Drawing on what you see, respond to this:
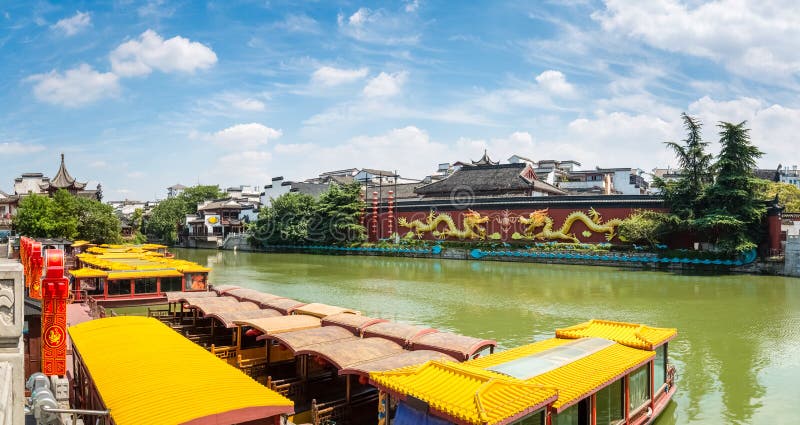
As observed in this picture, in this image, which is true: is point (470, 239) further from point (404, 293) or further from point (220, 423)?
point (220, 423)

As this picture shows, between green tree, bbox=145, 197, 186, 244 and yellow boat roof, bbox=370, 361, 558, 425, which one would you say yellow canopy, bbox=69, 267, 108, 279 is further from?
green tree, bbox=145, 197, 186, 244

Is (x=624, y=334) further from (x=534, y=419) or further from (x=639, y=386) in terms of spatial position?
(x=534, y=419)

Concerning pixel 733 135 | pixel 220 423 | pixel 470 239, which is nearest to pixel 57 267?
pixel 220 423

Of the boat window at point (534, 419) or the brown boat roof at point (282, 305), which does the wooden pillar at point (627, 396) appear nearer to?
the boat window at point (534, 419)

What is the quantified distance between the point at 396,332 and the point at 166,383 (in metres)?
4.15

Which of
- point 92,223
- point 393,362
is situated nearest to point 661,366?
point 393,362

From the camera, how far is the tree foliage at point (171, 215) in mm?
60062

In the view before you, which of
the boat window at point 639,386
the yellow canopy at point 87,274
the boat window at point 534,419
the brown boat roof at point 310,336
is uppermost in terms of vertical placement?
the yellow canopy at point 87,274

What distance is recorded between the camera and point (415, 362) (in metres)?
7.35

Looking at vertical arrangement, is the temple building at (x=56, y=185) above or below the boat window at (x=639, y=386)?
above

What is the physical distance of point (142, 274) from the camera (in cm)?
1755

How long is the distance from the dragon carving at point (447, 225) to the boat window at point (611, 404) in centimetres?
3080

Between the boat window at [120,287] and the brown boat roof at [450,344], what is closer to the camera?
the brown boat roof at [450,344]

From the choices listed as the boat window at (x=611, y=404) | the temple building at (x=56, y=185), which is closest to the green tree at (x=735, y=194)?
the boat window at (x=611, y=404)
